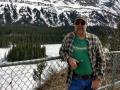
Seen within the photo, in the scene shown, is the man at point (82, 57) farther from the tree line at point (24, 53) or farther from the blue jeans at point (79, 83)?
the tree line at point (24, 53)

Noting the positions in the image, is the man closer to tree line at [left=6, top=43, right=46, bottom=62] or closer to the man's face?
the man's face

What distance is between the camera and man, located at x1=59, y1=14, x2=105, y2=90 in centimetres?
357

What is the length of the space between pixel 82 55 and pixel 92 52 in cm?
19

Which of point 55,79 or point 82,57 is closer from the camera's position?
point 82,57

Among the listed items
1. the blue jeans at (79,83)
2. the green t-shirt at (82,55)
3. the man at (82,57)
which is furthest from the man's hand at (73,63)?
the blue jeans at (79,83)

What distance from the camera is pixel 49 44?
139m

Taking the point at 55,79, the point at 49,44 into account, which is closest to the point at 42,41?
the point at 49,44

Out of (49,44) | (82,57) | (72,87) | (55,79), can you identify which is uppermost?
(82,57)

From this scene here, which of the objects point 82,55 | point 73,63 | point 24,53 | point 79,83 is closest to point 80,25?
point 82,55

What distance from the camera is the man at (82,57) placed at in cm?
357

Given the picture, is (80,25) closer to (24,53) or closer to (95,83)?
(95,83)

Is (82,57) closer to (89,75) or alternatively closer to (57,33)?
(89,75)

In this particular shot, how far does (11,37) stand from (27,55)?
171 ft

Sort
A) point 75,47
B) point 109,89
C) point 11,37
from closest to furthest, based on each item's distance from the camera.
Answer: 1. point 75,47
2. point 109,89
3. point 11,37
